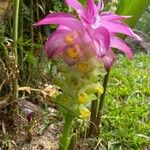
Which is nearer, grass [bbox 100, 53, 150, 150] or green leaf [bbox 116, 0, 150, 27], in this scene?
green leaf [bbox 116, 0, 150, 27]

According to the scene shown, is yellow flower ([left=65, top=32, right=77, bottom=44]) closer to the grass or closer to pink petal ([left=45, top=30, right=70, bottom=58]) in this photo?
pink petal ([left=45, top=30, right=70, bottom=58])

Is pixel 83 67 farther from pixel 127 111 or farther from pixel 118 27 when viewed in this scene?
pixel 127 111

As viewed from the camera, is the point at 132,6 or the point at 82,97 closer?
the point at 82,97

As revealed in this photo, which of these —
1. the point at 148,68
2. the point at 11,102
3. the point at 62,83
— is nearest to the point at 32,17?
the point at 11,102

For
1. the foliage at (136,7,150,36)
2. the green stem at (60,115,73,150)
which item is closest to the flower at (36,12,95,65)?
the green stem at (60,115,73,150)

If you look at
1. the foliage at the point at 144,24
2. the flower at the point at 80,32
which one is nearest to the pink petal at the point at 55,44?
the flower at the point at 80,32

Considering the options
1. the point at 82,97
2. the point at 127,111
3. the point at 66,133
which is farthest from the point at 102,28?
the point at 127,111
